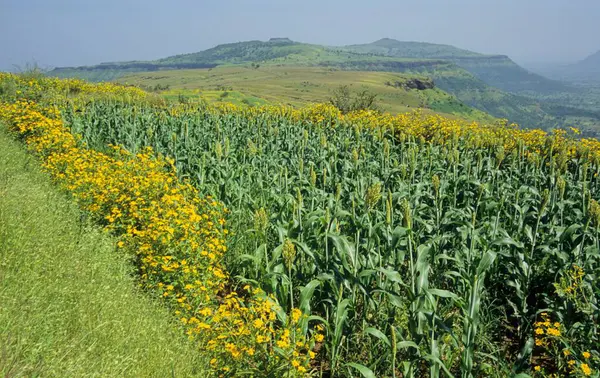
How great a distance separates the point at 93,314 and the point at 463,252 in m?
4.41

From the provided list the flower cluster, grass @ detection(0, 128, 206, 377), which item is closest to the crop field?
the flower cluster

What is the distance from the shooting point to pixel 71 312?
4062 mm

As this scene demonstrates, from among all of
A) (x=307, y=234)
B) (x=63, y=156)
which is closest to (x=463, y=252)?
(x=307, y=234)

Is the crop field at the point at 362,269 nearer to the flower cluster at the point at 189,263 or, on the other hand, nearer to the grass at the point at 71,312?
the flower cluster at the point at 189,263

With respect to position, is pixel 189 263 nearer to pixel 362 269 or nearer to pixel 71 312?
pixel 71 312

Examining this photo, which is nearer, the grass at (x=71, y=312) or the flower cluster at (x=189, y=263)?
the grass at (x=71, y=312)

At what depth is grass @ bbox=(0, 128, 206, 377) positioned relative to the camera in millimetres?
3240

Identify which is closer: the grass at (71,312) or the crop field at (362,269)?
the grass at (71,312)

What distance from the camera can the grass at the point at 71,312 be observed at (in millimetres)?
3240

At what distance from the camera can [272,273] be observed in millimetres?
4695

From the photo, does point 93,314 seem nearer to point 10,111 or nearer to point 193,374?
point 193,374

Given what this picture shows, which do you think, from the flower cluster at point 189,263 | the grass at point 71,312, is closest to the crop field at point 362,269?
the flower cluster at point 189,263

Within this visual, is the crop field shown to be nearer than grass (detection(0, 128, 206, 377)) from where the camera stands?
No

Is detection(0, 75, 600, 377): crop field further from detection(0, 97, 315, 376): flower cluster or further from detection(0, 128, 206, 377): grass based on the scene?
detection(0, 128, 206, 377): grass
